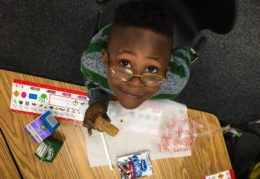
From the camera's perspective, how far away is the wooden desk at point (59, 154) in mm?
1152

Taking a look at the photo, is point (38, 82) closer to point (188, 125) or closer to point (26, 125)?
point (26, 125)

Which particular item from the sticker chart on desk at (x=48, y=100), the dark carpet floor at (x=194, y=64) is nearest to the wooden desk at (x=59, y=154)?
the sticker chart on desk at (x=48, y=100)

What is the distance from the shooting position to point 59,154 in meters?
1.17

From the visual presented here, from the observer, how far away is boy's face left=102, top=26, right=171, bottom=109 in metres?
0.90

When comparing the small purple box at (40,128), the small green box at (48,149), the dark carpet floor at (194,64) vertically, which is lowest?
the small green box at (48,149)

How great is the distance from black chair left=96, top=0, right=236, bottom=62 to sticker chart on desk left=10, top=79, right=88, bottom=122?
0.32 m

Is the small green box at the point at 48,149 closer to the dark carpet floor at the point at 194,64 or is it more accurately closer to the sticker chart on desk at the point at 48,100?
the sticker chart on desk at the point at 48,100

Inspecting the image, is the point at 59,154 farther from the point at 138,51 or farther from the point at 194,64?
the point at 194,64

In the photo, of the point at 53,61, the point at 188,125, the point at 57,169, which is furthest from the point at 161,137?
the point at 53,61

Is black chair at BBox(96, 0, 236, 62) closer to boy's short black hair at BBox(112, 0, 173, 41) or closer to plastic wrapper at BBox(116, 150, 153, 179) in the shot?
boy's short black hair at BBox(112, 0, 173, 41)

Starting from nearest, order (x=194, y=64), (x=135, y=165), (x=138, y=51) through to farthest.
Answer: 1. (x=138, y=51)
2. (x=135, y=165)
3. (x=194, y=64)

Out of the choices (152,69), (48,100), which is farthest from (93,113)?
(152,69)

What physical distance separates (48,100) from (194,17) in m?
0.63

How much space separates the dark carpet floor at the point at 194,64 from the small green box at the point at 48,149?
59cm
